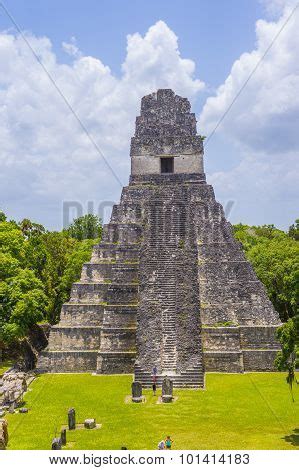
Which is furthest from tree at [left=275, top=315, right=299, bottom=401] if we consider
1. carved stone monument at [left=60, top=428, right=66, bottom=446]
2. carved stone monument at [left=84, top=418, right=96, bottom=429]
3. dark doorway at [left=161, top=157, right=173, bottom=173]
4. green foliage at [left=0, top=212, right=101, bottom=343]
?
dark doorway at [left=161, top=157, right=173, bottom=173]

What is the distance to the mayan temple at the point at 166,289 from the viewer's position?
2575 cm

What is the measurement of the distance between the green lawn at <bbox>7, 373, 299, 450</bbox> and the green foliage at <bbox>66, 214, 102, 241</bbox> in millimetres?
37451

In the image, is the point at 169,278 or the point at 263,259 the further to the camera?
the point at 263,259

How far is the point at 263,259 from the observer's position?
39.0 meters

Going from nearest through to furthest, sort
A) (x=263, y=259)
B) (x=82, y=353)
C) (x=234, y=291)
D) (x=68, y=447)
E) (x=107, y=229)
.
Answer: (x=68, y=447), (x=82, y=353), (x=234, y=291), (x=107, y=229), (x=263, y=259)

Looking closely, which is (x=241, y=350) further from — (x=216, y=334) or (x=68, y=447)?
(x=68, y=447)

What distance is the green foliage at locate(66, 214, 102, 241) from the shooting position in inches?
2441

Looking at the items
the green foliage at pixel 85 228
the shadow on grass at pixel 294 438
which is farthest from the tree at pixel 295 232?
the shadow on grass at pixel 294 438

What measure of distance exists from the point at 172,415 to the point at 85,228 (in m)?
45.5

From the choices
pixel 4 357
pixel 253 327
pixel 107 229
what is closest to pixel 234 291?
pixel 253 327

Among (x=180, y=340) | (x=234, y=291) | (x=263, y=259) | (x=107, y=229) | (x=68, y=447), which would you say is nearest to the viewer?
(x=68, y=447)

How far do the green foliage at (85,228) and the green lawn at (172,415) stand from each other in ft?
123

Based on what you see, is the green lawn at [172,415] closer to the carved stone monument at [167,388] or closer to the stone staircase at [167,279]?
the carved stone monument at [167,388]

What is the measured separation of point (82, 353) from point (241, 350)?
795 cm
